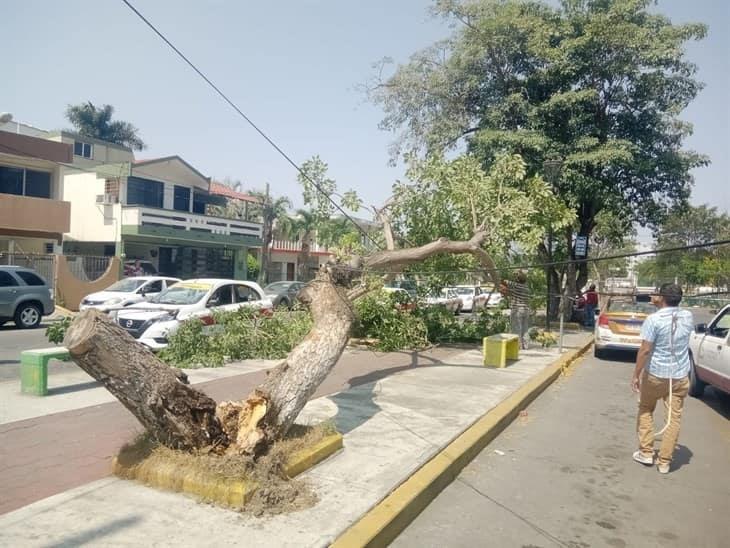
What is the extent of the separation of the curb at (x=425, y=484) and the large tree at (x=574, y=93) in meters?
12.9

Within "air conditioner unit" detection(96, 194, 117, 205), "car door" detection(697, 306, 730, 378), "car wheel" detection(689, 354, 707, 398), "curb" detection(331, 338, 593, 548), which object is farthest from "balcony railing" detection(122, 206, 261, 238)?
"car door" detection(697, 306, 730, 378)

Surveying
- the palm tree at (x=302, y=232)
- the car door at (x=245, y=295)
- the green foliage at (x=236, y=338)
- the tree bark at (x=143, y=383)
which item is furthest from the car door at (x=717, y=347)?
the palm tree at (x=302, y=232)

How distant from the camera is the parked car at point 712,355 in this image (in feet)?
27.1

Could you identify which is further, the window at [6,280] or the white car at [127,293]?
the white car at [127,293]

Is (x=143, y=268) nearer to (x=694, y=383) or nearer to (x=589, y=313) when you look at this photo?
(x=589, y=313)

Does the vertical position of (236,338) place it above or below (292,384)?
below

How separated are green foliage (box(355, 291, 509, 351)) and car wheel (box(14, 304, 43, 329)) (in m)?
9.00

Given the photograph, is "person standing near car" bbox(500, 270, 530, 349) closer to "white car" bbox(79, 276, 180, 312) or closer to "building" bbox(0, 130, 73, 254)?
"white car" bbox(79, 276, 180, 312)

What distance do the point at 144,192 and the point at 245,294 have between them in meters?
20.0

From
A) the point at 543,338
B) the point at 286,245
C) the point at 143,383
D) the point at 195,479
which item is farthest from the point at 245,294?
the point at 286,245

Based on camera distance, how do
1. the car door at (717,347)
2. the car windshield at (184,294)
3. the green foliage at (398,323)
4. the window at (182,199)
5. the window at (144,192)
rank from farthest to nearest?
the window at (182,199) → the window at (144,192) → the green foliage at (398,323) → the car windshield at (184,294) → the car door at (717,347)

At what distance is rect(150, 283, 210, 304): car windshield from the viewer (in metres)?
12.1

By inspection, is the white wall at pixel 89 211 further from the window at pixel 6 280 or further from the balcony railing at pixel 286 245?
the balcony railing at pixel 286 245

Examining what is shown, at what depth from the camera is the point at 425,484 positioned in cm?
502
